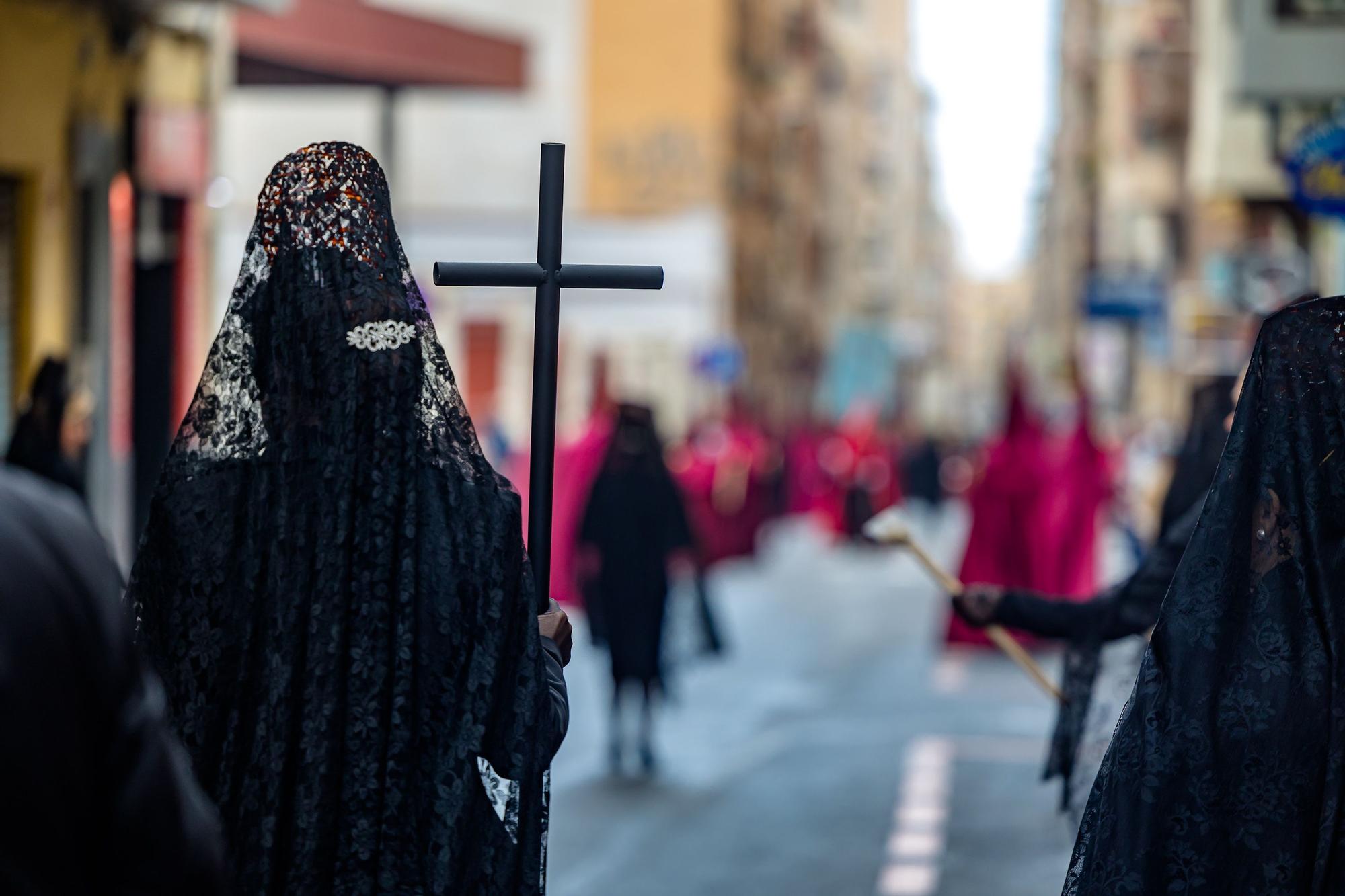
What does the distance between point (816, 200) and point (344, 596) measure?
65090 millimetres

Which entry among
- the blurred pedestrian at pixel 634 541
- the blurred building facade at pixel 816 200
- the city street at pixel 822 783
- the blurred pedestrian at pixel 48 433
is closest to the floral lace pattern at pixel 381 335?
the city street at pixel 822 783

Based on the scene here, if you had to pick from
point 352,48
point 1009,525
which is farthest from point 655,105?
point 1009,525

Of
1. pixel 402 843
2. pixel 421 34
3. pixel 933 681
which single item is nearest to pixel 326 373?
pixel 402 843

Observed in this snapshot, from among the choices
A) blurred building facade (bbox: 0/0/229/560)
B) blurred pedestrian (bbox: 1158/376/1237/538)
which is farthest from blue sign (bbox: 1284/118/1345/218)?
blurred building facade (bbox: 0/0/229/560)

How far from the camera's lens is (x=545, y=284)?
13.1 ft

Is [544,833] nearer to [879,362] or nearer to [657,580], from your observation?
[657,580]

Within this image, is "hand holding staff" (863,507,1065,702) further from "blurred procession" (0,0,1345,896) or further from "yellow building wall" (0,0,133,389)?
"yellow building wall" (0,0,133,389)

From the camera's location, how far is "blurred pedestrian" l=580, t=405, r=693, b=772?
11.8m

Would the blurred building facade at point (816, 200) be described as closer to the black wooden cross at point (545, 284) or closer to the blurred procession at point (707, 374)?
the blurred procession at point (707, 374)

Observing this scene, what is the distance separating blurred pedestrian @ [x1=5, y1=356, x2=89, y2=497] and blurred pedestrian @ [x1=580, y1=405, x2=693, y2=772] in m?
3.45

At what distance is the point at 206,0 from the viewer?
15969 millimetres

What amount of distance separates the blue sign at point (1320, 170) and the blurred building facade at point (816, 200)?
3574 cm

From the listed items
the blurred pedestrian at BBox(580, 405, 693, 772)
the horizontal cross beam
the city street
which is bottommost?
the city street

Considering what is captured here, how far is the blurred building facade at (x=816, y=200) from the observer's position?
51750 millimetres
